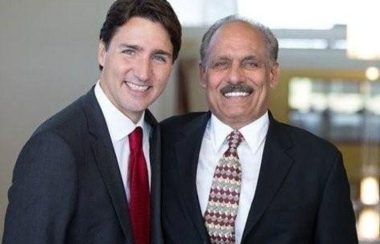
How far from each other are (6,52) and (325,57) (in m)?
4.53

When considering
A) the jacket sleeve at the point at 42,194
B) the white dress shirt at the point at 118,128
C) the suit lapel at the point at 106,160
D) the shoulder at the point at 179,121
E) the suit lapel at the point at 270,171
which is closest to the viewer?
the jacket sleeve at the point at 42,194

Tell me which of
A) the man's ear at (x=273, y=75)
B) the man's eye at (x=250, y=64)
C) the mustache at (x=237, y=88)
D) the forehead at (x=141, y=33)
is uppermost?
the forehead at (x=141, y=33)

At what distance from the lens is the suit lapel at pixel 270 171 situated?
2.55m

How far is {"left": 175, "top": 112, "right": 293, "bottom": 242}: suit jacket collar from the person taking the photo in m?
2.56

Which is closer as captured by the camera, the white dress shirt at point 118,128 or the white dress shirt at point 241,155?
the white dress shirt at point 118,128

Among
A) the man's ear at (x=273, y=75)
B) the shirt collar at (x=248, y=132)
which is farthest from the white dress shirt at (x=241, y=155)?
the man's ear at (x=273, y=75)

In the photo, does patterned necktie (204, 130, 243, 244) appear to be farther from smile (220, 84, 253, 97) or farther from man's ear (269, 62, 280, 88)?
man's ear (269, 62, 280, 88)

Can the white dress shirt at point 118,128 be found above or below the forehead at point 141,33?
below

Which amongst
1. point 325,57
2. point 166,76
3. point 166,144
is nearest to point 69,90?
point 166,144

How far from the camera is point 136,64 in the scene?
2.32m

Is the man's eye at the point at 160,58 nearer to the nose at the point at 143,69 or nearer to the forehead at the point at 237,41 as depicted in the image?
the nose at the point at 143,69

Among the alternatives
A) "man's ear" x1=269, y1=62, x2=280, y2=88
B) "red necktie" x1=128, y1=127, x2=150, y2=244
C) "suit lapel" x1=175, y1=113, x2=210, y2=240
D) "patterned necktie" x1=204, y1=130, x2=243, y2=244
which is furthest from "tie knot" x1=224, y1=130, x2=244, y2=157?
"red necktie" x1=128, y1=127, x2=150, y2=244

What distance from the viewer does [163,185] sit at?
105 inches

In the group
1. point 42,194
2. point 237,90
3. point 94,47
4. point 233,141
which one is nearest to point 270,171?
point 233,141
